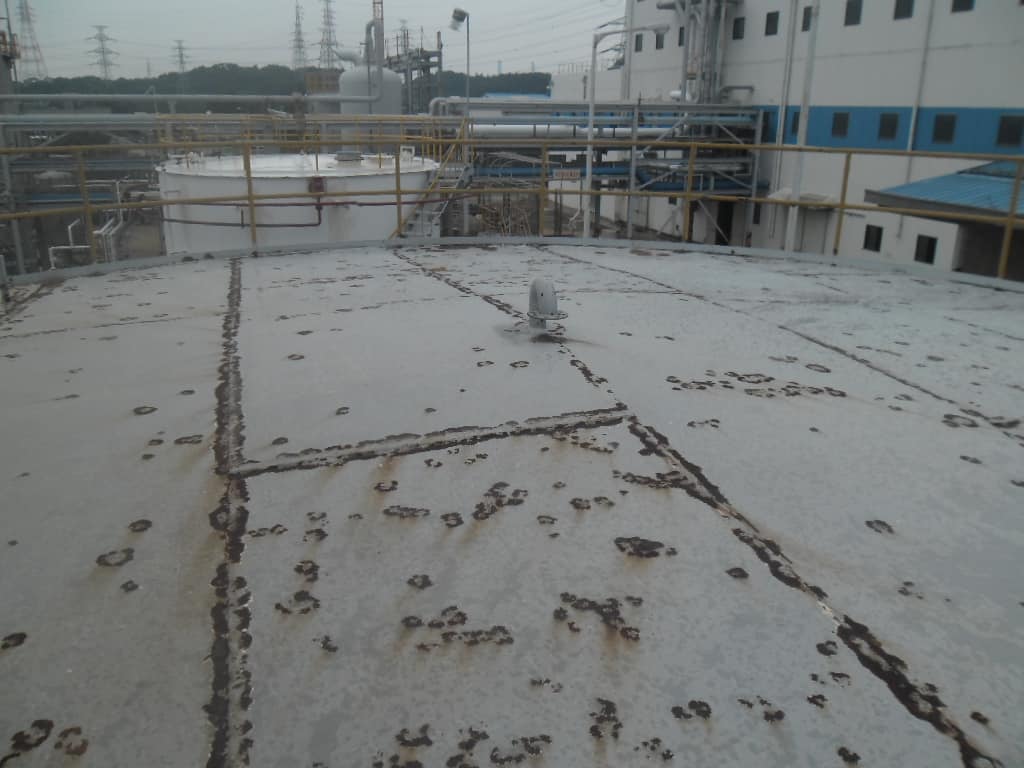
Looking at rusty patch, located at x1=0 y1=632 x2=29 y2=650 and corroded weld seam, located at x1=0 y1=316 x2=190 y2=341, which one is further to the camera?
corroded weld seam, located at x1=0 y1=316 x2=190 y2=341

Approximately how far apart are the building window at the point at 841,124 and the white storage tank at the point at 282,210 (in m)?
11.5

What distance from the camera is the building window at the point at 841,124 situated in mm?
18734

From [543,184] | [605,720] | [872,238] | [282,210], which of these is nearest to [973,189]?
[872,238]

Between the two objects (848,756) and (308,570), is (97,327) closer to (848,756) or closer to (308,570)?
(308,570)

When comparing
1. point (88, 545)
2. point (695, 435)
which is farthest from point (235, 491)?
point (695, 435)

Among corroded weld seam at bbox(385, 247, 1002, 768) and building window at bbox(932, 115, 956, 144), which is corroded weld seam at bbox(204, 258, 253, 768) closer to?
corroded weld seam at bbox(385, 247, 1002, 768)

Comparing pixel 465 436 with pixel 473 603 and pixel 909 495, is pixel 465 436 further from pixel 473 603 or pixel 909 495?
pixel 909 495

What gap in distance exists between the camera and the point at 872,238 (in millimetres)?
18406

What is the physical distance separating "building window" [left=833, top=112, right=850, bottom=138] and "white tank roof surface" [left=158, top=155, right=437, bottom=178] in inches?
411

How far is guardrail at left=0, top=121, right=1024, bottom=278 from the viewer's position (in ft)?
21.8

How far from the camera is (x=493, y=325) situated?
4750mm

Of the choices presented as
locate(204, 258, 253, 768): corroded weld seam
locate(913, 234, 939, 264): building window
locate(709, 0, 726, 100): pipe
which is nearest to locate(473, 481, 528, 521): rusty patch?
locate(204, 258, 253, 768): corroded weld seam

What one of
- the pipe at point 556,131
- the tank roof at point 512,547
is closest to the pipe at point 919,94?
the pipe at point 556,131

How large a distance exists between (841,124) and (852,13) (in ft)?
8.32
